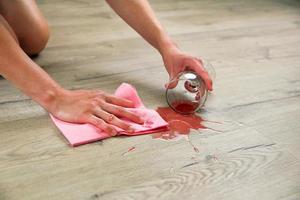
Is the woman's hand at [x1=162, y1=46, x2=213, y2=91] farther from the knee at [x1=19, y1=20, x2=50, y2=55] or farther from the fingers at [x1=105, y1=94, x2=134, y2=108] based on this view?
the knee at [x1=19, y1=20, x2=50, y2=55]

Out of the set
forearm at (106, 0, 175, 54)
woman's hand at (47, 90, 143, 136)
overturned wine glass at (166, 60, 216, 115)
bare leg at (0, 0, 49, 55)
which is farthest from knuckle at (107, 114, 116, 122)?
bare leg at (0, 0, 49, 55)

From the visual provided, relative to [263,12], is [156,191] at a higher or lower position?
higher

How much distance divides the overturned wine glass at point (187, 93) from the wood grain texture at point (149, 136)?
0.03 meters

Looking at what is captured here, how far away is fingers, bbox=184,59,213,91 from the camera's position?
45.1 inches

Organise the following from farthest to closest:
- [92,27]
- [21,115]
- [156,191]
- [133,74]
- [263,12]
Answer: [263,12], [92,27], [133,74], [21,115], [156,191]

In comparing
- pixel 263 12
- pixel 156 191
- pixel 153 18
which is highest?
pixel 153 18

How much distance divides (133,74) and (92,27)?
19.3 inches

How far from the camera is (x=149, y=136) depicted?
1.07 metres

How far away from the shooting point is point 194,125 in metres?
1.13

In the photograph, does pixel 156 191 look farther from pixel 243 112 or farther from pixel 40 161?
pixel 243 112

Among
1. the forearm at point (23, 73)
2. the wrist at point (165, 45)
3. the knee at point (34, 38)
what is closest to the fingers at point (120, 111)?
the forearm at point (23, 73)

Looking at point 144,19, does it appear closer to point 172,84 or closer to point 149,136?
point 172,84

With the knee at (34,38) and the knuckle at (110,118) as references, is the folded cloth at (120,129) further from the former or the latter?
the knee at (34,38)

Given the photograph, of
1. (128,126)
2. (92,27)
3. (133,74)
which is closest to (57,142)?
(128,126)
